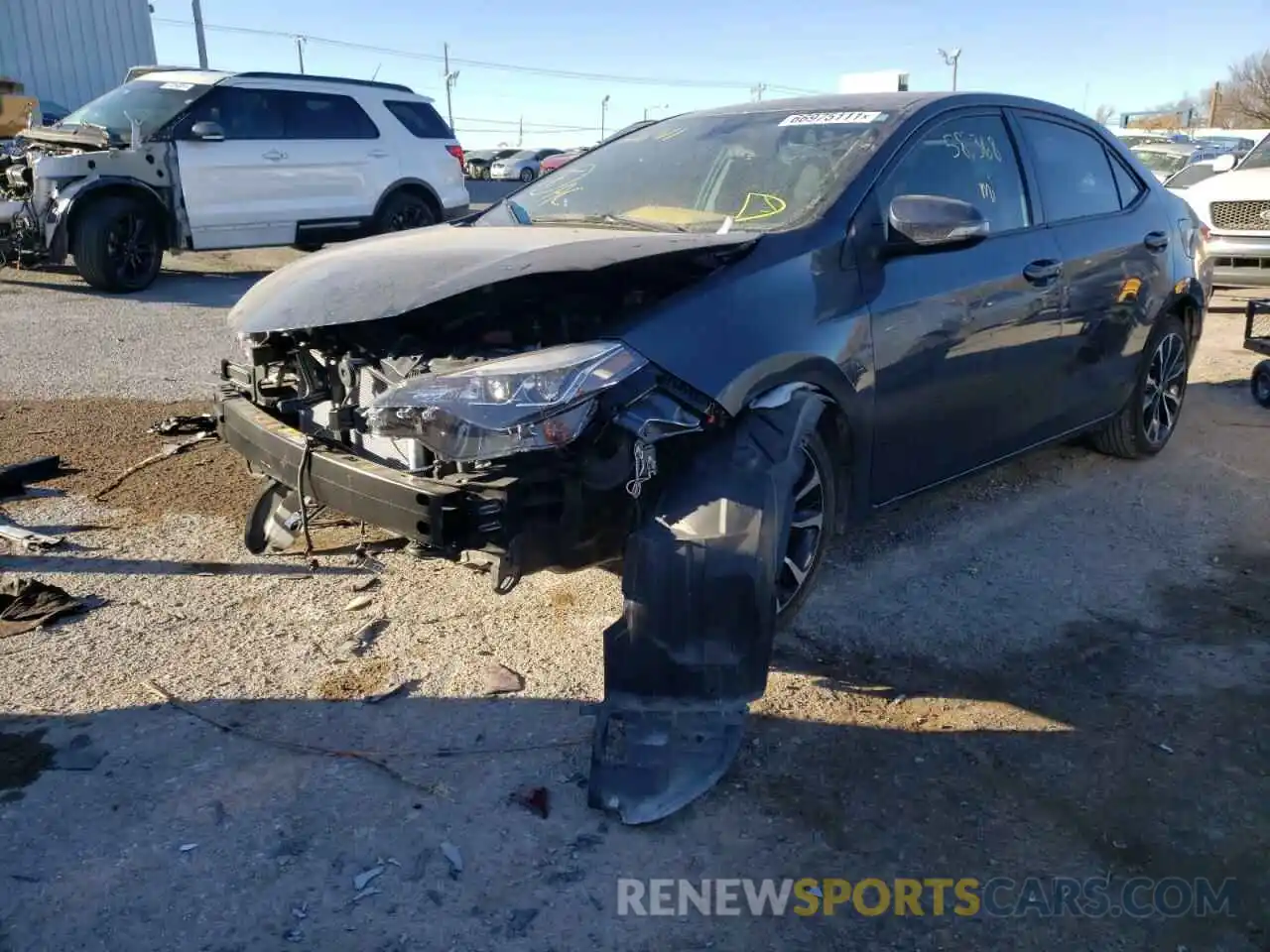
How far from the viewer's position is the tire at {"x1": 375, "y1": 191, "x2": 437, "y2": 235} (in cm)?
1230

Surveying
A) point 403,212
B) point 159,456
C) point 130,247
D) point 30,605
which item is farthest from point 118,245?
point 30,605

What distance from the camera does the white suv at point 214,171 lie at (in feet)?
32.4

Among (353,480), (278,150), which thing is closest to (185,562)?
(353,480)

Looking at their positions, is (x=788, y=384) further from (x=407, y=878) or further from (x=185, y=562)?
(x=185, y=562)

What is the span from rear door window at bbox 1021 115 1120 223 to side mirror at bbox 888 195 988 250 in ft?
3.97

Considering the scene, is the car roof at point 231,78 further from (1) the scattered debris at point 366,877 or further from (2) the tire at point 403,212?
(1) the scattered debris at point 366,877

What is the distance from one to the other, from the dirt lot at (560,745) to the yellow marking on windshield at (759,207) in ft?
4.66

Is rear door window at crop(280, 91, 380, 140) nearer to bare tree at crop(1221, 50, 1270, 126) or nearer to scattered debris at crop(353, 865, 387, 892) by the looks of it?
scattered debris at crop(353, 865, 387, 892)

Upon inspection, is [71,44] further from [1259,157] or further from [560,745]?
[560,745]

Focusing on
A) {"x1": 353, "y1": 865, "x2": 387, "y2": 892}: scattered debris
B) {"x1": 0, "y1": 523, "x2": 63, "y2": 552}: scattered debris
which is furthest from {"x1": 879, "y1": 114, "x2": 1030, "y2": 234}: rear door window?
{"x1": 0, "y1": 523, "x2": 63, "y2": 552}: scattered debris

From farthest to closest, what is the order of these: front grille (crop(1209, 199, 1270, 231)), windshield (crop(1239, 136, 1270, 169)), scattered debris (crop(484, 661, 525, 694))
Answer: windshield (crop(1239, 136, 1270, 169)), front grille (crop(1209, 199, 1270, 231)), scattered debris (crop(484, 661, 525, 694))

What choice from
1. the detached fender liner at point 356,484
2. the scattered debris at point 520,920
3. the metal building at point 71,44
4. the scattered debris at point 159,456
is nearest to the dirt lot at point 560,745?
the scattered debris at point 520,920

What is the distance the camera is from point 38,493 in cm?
479

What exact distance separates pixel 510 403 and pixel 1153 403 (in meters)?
4.19
